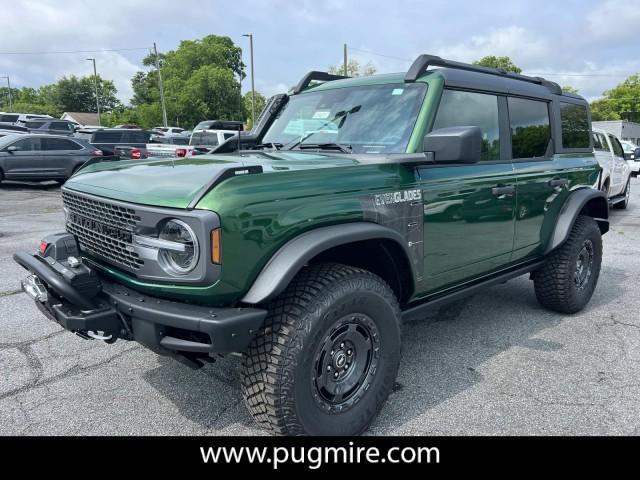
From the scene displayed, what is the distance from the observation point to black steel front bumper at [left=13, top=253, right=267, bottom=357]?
2.16 meters

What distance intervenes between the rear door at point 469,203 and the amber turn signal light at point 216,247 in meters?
1.37

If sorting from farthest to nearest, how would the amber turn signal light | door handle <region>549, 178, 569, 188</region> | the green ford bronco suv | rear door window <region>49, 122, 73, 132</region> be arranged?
rear door window <region>49, 122, 73, 132</region>
door handle <region>549, 178, 569, 188</region>
the green ford bronco suv
the amber turn signal light

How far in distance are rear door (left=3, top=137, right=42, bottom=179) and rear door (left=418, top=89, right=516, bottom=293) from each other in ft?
48.0

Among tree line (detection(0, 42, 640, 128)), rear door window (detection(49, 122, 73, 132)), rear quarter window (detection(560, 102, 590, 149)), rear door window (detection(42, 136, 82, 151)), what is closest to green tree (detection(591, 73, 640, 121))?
tree line (detection(0, 42, 640, 128))

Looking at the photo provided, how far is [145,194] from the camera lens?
239 centimetres

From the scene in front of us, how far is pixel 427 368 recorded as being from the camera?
3.56m

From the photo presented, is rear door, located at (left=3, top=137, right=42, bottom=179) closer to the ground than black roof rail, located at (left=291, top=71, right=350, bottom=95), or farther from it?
closer to the ground

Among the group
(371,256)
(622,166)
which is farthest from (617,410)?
(622,166)

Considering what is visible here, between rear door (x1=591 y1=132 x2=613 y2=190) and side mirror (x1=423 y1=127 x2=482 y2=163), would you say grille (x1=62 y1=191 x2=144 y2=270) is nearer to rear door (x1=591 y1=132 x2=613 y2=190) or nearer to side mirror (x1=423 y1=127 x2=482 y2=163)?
side mirror (x1=423 y1=127 x2=482 y2=163)

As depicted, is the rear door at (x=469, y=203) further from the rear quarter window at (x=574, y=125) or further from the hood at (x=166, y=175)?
the rear quarter window at (x=574, y=125)

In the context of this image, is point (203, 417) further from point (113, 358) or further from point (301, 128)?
point (301, 128)

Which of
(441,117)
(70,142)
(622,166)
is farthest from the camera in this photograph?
(70,142)

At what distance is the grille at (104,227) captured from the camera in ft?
8.02
